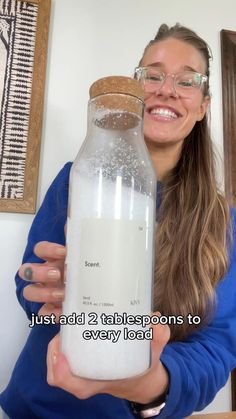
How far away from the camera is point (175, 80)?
2.32 feet

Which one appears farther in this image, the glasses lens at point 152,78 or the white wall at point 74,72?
the white wall at point 74,72

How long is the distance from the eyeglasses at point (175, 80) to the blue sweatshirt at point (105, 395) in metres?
0.25

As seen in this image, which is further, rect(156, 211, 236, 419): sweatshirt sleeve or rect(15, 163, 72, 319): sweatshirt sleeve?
rect(15, 163, 72, 319): sweatshirt sleeve

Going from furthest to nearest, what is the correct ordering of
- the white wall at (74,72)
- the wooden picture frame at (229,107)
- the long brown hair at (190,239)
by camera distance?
1. the wooden picture frame at (229,107)
2. the white wall at (74,72)
3. the long brown hair at (190,239)

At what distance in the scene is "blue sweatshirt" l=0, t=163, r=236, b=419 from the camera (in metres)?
0.44

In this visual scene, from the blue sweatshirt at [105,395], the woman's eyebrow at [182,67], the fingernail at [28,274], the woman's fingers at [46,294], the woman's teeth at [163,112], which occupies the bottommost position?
the blue sweatshirt at [105,395]

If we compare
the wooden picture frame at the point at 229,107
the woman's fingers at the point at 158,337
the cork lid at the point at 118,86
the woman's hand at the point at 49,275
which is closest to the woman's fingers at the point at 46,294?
the woman's hand at the point at 49,275

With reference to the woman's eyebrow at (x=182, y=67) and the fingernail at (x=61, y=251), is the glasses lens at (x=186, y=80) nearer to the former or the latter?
the woman's eyebrow at (x=182, y=67)

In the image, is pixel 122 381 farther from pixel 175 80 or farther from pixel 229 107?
pixel 229 107

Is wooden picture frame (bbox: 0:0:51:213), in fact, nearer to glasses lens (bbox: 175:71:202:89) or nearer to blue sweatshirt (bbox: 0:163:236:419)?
blue sweatshirt (bbox: 0:163:236:419)

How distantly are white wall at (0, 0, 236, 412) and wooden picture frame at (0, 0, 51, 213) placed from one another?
33mm

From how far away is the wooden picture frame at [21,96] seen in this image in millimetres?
921

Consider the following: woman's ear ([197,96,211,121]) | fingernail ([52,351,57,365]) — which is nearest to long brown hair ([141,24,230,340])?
woman's ear ([197,96,211,121])

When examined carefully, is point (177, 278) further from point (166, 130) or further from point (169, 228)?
point (166, 130)
